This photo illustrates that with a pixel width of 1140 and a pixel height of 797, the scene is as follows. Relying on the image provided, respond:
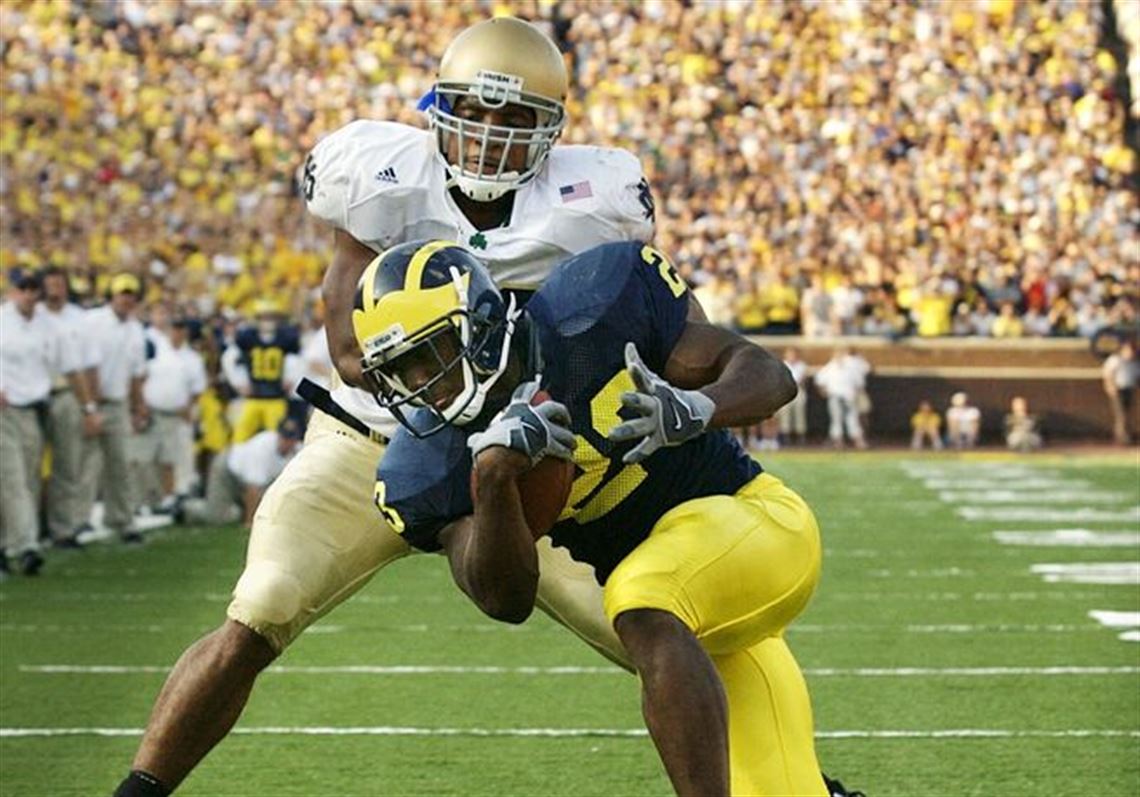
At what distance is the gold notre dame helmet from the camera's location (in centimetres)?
397

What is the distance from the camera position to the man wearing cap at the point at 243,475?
12164 mm

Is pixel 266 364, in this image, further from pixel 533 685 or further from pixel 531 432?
pixel 531 432

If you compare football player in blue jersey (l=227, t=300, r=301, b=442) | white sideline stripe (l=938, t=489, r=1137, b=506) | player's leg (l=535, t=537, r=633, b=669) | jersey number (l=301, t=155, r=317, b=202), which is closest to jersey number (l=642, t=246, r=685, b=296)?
player's leg (l=535, t=537, r=633, b=669)

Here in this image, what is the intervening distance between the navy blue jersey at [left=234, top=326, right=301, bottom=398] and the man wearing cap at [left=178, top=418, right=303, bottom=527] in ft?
0.97

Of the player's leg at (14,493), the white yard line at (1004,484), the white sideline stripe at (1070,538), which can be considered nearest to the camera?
the player's leg at (14,493)

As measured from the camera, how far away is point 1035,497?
13859 millimetres

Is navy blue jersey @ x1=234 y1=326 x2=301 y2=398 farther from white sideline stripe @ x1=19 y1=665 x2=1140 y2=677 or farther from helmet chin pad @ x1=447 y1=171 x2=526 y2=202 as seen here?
helmet chin pad @ x1=447 y1=171 x2=526 y2=202

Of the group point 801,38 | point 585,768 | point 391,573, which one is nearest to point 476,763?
point 585,768

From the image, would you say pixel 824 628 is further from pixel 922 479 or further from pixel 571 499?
pixel 922 479

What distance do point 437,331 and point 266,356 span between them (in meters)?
9.51

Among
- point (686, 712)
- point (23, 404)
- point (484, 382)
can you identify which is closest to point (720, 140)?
point (23, 404)

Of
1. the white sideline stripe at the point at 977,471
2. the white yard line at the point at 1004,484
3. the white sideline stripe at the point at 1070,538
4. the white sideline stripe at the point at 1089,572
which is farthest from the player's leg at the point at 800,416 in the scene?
the white sideline stripe at the point at 1089,572

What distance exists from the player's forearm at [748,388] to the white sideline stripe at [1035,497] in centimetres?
1016

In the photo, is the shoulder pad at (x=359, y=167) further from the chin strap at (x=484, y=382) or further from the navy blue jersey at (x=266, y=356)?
the navy blue jersey at (x=266, y=356)
